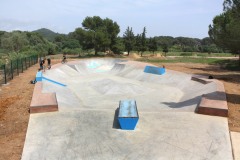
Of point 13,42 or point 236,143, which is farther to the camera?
point 13,42

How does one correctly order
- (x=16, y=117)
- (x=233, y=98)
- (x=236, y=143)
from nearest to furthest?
(x=236, y=143) → (x=16, y=117) → (x=233, y=98)

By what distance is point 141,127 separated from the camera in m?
11.7

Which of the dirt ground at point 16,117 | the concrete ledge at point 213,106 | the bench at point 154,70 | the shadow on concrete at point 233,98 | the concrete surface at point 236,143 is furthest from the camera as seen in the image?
the bench at point 154,70

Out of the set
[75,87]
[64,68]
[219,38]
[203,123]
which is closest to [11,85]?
[75,87]

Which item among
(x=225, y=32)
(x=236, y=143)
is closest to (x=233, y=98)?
(x=236, y=143)

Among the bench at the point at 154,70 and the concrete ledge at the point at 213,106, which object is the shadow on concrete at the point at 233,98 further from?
the bench at the point at 154,70

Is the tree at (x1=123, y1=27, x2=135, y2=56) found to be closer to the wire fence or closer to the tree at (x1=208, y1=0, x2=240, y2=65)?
the tree at (x1=208, y1=0, x2=240, y2=65)

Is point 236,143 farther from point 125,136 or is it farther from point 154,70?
point 154,70

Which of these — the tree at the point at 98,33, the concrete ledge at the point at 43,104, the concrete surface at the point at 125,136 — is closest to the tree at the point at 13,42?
the tree at the point at 98,33

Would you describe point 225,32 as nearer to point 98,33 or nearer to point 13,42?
point 98,33

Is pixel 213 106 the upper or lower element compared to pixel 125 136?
upper

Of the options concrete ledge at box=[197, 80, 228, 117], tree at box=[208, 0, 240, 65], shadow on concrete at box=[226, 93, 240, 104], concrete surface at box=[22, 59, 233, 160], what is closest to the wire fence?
concrete surface at box=[22, 59, 233, 160]

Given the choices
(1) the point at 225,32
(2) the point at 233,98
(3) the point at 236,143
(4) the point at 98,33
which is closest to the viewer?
(3) the point at 236,143

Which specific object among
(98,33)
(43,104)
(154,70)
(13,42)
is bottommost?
(43,104)
